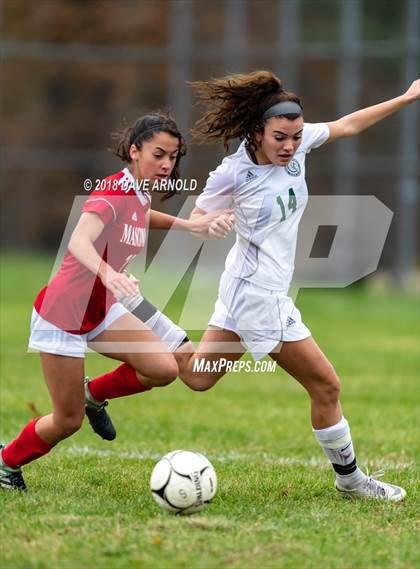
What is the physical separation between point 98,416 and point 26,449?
688 millimetres

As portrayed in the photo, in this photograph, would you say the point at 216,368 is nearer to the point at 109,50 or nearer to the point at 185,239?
the point at 185,239

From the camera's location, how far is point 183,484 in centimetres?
492


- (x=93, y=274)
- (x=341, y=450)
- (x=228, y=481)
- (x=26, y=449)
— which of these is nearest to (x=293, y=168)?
(x=93, y=274)

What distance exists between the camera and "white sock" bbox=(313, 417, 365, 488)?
5598 millimetres

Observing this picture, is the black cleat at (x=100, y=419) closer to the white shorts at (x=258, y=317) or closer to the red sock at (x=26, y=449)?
the red sock at (x=26, y=449)

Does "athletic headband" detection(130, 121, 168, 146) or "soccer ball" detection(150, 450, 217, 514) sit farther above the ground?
"athletic headband" detection(130, 121, 168, 146)

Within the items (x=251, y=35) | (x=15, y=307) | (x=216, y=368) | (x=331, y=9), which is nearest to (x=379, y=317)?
(x=15, y=307)

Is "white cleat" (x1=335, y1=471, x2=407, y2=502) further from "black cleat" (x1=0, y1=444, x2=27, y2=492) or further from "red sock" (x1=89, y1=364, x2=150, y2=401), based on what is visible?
"black cleat" (x1=0, y1=444, x2=27, y2=492)

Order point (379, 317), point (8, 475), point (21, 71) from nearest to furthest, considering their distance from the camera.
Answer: point (8, 475)
point (379, 317)
point (21, 71)

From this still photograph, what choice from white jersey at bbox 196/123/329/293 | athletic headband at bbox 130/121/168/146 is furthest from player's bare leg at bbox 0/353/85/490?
athletic headband at bbox 130/121/168/146

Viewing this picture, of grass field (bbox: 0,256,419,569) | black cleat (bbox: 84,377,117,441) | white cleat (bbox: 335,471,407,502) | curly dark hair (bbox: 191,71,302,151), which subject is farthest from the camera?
black cleat (bbox: 84,377,117,441)

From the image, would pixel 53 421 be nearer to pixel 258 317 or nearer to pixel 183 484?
pixel 183 484

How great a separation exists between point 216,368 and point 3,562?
187 centimetres

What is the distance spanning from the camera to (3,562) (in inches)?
166
